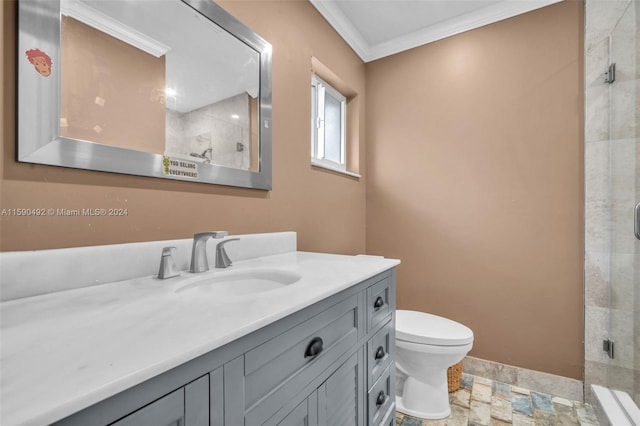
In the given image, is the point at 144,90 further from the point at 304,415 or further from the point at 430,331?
the point at 430,331

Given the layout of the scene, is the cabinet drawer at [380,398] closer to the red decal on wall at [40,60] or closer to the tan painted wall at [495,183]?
the tan painted wall at [495,183]

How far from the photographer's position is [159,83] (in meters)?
0.98

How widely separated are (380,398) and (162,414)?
96 centimetres

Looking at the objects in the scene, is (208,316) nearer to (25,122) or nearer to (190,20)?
(25,122)

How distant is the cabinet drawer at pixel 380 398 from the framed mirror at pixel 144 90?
979 millimetres

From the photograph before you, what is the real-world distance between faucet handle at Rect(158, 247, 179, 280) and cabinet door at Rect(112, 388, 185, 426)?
1.69ft

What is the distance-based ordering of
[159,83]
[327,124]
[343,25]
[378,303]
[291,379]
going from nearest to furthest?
1. [291,379]
2. [159,83]
3. [378,303]
4. [343,25]
5. [327,124]

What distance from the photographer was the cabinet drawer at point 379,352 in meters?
1.04

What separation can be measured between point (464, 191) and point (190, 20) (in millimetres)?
1844

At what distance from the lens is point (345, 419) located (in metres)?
0.90

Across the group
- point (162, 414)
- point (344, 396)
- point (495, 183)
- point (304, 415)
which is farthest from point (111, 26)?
point (495, 183)

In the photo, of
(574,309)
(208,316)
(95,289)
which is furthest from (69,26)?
(574,309)

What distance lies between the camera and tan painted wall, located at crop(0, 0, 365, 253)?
703 mm

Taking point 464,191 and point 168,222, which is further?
point 464,191
